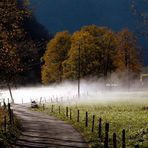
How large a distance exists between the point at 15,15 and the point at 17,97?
295 feet

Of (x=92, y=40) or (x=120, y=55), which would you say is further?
(x=120, y=55)

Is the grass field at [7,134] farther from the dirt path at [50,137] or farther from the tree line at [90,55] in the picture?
the tree line at [90,55]

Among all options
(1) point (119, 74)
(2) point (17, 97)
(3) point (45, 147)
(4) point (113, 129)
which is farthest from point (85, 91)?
(3) point (45, 147)

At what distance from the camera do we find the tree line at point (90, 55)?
9762cm

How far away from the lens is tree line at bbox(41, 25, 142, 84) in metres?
97.6

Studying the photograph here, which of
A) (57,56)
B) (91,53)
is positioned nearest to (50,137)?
(91,53)

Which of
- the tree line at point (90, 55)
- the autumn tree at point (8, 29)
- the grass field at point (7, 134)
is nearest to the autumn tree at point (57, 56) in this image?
the tree line at point (90, 55)

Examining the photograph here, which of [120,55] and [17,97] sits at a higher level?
[120,55]

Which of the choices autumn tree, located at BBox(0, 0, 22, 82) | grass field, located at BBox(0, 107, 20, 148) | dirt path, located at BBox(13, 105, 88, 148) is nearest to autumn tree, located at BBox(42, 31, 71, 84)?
dirt path, located at BBox(13, 105, 88, 148)

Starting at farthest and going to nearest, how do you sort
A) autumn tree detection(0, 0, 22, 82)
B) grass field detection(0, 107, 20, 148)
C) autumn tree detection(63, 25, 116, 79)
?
autumn tree detection(63, 25, 116, 79) < grass field detection(0, 107, 20, 148) < autumn tree detection(0, 0, 22, 82)

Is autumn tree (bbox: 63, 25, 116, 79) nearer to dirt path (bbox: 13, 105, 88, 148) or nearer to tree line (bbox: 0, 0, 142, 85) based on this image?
tree line (bbox: 0, 0, 142, 85)

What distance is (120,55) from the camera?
4168 inches

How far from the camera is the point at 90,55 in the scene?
98375 mm

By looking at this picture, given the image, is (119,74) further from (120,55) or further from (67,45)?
(67,45)
